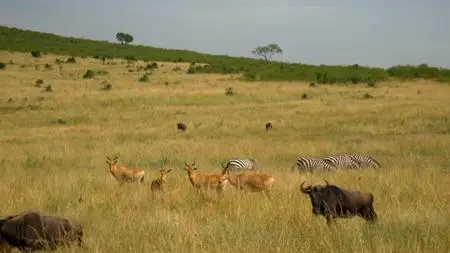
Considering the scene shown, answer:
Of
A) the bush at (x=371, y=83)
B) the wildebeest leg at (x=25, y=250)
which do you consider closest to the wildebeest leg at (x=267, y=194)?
the wildebeest leg at (x=25, y=250)

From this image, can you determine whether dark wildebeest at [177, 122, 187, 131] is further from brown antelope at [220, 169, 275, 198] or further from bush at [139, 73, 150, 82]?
bush at [139, 73, 150, 82]

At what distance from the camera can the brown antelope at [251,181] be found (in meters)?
11.5

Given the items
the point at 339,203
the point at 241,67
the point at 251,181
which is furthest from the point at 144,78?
the point at 339,203

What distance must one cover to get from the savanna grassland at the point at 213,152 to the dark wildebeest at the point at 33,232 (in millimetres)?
360

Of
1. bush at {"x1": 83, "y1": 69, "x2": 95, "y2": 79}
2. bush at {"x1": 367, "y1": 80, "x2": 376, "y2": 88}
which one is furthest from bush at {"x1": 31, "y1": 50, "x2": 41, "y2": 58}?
bush at {"x1": 367, "y1": 80, "x2": 376, "y2": 88}

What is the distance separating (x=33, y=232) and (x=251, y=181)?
6230 mm

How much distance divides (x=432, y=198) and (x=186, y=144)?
46.4 feet

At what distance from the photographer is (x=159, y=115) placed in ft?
121

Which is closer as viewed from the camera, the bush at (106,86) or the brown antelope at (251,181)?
the brown antelope at (251,181)

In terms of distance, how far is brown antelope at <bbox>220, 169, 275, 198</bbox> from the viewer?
11.5m

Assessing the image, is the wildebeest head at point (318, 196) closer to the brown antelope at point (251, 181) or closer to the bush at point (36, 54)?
the brown antelope at point (251, 181)

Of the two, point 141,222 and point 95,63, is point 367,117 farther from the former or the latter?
point 95,63

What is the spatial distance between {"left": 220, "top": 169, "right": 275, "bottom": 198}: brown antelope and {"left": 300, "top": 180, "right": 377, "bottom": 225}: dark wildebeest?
3594mm

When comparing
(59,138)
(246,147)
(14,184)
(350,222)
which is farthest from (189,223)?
(59,138)
